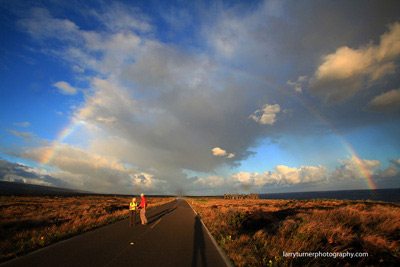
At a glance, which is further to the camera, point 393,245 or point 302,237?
point 302,237

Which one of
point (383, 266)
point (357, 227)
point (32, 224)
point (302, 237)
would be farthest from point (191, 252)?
point (32, 224)

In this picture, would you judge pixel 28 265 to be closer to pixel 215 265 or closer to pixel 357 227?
pixel 215 265

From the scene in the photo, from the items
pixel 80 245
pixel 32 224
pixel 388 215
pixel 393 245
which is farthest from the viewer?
pixel 32 224

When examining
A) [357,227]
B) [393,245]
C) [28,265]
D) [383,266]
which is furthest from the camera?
[357,227]

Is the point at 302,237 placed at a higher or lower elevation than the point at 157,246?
higher

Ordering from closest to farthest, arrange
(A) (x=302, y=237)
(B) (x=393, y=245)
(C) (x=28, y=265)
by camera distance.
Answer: (C) (x=28, y=265)
(B) (x=393, y=245)
(A) (x=302, y=237)

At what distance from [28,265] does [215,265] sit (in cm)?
509

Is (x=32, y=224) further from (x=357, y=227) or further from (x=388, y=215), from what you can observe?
(x=388, y=215)

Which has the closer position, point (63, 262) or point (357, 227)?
point (63, 262)

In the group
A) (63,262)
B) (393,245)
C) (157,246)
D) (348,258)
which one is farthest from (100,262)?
(393,245)

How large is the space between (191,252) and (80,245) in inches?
172

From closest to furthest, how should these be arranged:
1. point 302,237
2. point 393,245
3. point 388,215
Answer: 1. point 393,245
2. point 302,237
3. point 388,215

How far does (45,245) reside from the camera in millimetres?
7746

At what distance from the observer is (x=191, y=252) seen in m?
6.88
